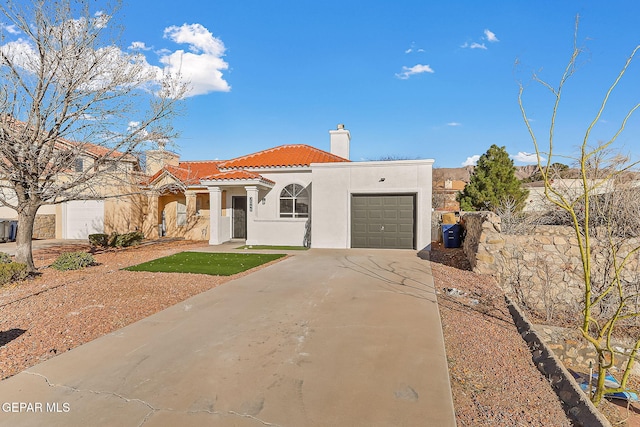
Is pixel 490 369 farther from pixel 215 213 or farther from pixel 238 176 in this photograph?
pixel 215 213

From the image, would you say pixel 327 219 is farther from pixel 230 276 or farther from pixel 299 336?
pixel 299 336

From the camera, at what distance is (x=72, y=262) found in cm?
983

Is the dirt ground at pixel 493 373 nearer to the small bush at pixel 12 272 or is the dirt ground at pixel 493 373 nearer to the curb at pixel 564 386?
the curb at pixel 564 386

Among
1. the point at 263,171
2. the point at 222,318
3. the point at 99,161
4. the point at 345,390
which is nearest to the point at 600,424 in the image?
the point at 345,390

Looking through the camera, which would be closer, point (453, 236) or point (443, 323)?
point (443, 323)

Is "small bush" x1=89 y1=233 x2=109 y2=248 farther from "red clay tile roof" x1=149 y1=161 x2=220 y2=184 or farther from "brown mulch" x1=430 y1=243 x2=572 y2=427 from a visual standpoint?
"brown mulch" x1=430 y1=243 x2=572 y2=427

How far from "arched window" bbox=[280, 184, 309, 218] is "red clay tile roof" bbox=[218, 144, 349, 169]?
1171 mm

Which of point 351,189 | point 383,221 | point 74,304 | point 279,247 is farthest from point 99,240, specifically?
point 383,221

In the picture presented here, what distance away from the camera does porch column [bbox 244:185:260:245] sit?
50.9 feet

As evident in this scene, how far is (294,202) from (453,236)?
7.33 metres

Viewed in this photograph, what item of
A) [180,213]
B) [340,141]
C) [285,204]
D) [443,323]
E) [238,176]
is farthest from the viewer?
[180,213]

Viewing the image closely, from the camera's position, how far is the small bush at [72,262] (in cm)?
970

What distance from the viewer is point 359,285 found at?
25.8 ft

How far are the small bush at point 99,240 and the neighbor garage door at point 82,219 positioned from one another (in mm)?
4689
